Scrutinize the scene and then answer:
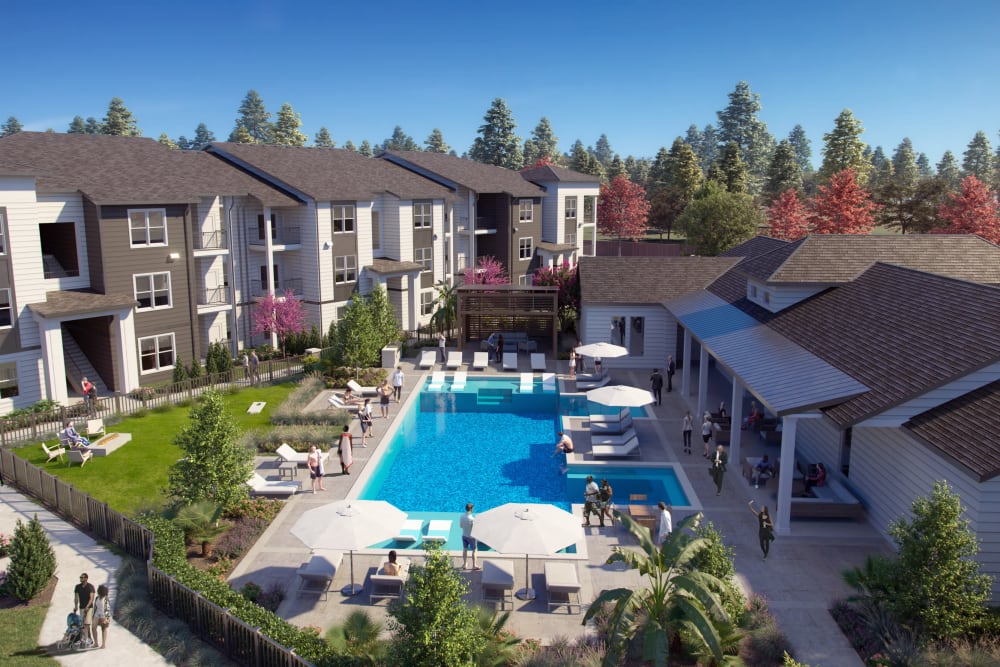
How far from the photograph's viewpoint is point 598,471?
2445 centimetres

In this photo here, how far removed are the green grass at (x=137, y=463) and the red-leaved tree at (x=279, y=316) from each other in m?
7.17

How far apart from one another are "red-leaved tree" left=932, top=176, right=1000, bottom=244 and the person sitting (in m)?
45.3

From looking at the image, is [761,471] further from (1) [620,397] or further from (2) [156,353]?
(2) [156,353]

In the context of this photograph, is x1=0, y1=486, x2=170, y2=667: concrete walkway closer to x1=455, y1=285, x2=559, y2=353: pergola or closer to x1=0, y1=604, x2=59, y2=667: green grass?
x1=0, y1=604, x2=59, y2=667: green grass

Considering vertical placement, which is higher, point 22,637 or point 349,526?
point 349,526

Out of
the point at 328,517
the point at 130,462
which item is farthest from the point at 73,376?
the point at 328,517

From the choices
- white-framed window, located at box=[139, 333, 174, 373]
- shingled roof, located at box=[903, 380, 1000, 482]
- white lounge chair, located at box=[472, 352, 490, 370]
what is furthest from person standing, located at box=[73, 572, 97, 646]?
white lounge chair, located at box=[472, 352, 490, 370]

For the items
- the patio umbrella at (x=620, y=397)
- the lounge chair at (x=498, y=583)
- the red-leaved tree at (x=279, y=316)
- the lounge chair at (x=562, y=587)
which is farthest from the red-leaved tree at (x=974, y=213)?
the lounge chair at (x=498, y=583)

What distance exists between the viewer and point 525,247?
58.5 meters

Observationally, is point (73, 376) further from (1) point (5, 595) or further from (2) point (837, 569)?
(2) point (837, 569)

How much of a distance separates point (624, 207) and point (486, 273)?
45.5 metres

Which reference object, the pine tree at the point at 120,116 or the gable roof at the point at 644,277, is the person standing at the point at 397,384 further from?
the pine tree at the point at 120,116

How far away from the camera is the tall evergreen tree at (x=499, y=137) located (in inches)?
3807

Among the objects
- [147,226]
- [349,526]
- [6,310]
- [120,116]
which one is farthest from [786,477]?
[120,116]
